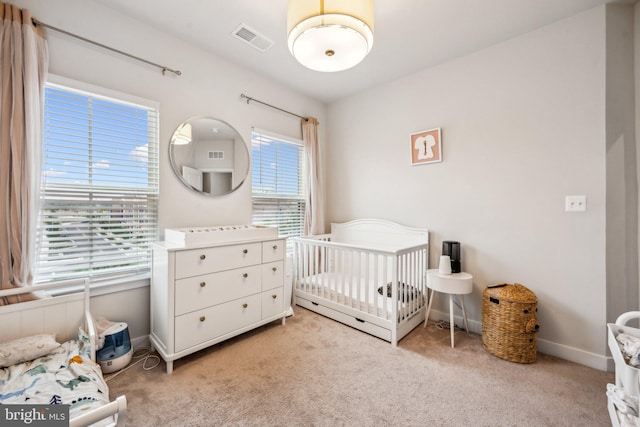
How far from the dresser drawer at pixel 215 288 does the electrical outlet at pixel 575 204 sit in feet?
8.27

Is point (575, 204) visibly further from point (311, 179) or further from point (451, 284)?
point (311, 179)

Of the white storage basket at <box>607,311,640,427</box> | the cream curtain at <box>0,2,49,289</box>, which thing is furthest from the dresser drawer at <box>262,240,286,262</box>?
the white storage basket at <box>607,311,640,427</box>

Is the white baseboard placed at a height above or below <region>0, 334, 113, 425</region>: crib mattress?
below

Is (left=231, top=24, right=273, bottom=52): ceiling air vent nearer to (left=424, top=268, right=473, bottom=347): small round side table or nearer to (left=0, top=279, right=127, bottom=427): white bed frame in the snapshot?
(left=0, top=279, right=127, bottom=427): white bed frame

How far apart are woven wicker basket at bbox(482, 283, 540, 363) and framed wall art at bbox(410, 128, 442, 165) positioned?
1.37 metres

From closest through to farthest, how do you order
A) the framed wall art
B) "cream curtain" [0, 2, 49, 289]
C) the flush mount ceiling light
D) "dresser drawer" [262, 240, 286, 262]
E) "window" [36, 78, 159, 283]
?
the flush mount ceiling light < "cream curtain" [0, 2, 49, 289] < "window" [36, 78, 159, 283] < "dresser drawer" [262, 240, 286, 262] < the framed wall art

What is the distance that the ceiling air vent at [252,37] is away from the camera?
2207mm

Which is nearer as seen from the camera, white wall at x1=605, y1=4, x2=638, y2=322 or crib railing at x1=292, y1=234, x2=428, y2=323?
white wall at x1=605, y1=4, x2=638, y2=322

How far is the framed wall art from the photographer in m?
2.68

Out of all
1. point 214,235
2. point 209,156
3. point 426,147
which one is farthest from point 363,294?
point 209,156

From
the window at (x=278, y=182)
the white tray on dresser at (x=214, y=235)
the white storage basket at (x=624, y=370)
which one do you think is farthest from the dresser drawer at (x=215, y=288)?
the white storage basket at (x=624, y=370)

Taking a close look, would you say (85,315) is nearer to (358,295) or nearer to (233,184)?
(233,184)

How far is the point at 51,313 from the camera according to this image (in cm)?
166

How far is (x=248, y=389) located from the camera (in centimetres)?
167
